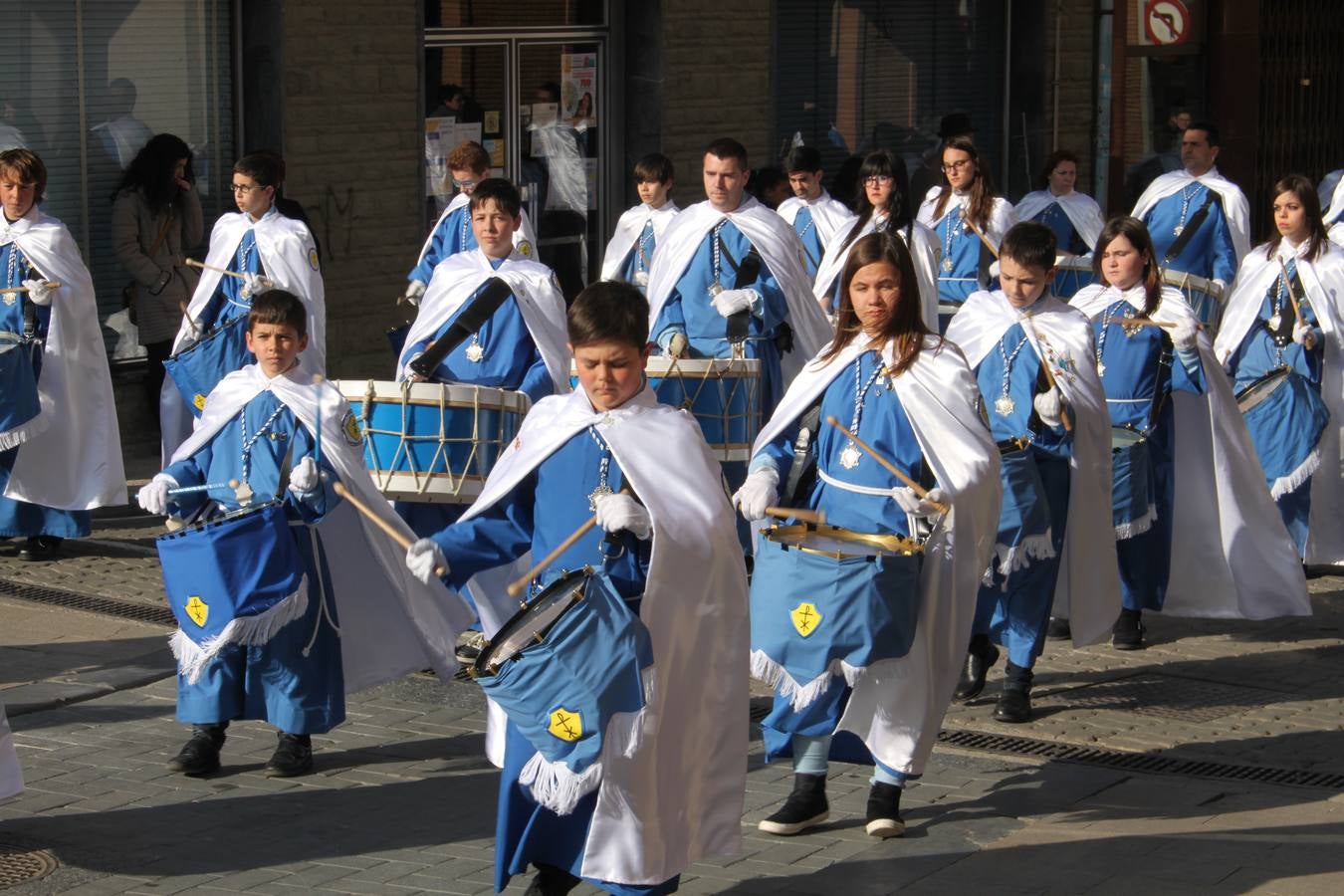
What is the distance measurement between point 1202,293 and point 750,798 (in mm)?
6984

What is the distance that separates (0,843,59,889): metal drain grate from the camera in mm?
6770

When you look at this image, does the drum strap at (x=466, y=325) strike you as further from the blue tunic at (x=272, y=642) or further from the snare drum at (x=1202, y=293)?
the snare drum at (x=1202, y=293)

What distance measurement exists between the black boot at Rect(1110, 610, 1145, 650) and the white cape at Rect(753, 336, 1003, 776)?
3.25 m

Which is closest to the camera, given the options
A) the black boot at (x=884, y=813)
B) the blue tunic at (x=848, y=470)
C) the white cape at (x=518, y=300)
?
the blue tunic at (x=848, y=470)

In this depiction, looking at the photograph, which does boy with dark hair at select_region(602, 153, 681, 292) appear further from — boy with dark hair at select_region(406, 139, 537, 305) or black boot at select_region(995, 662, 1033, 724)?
black boot at select_region(995, 662, 1033, 724)

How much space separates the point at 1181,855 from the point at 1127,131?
16.3 m

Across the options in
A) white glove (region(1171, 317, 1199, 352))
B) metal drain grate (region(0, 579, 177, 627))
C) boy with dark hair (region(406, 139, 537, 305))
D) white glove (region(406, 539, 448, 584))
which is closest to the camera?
white glove (region(406, 539, 448, 584))

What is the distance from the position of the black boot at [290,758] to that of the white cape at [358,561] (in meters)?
0.33

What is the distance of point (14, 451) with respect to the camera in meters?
11.5

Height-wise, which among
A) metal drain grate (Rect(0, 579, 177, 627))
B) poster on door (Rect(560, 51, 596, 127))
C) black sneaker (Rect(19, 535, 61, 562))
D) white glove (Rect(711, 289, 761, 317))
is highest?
poster on door (Rect(560, 51, 596, 127))

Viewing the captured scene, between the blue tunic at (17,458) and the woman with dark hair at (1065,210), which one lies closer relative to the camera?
the blue tunic at (17,458)

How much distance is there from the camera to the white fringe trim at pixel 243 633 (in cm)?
767

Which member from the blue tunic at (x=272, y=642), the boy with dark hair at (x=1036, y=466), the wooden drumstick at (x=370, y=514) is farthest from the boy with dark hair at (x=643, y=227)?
the wooden drumstick at (x=370, y=514)

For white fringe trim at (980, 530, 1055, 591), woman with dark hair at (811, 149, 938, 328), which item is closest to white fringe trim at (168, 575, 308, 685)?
white fringe trim at (980, 530, 1055, 591)
